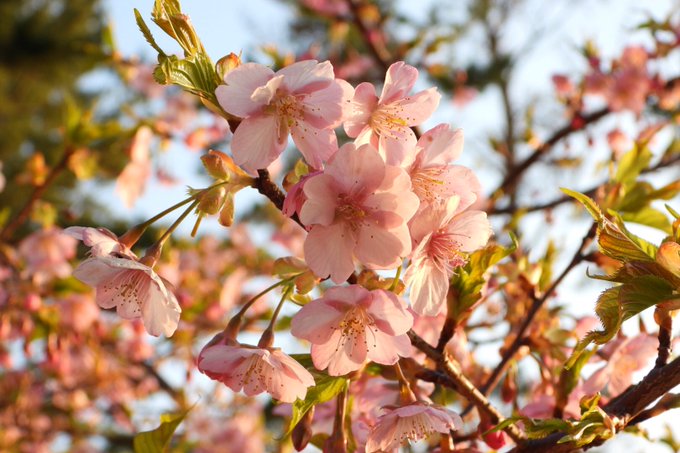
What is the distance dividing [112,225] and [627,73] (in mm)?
8839

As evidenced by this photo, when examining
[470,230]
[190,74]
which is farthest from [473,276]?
[190,74]

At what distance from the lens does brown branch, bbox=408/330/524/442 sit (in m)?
0.65

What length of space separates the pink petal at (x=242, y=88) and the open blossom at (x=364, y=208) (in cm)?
10

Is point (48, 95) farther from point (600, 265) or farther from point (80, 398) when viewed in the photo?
point (600, 265)

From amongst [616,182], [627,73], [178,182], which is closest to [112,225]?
[178,182]

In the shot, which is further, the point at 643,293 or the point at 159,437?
the point at 159,437

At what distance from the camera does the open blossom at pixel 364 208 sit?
1.93 feet

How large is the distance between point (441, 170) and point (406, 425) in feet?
0.89

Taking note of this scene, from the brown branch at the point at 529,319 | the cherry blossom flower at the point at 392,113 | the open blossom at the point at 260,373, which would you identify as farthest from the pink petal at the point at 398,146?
the brown branch at the point at 529,319

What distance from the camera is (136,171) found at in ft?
6.48

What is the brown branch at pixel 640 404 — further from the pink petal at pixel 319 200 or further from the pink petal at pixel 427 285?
the pink petal at pixel 319 200

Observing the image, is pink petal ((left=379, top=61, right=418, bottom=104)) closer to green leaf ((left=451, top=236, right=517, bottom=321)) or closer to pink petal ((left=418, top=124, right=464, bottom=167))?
pink petal ((left=418, top=124, right=464, bottom=167))

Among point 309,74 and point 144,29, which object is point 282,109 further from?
point 144,29

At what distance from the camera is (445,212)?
0.65m
